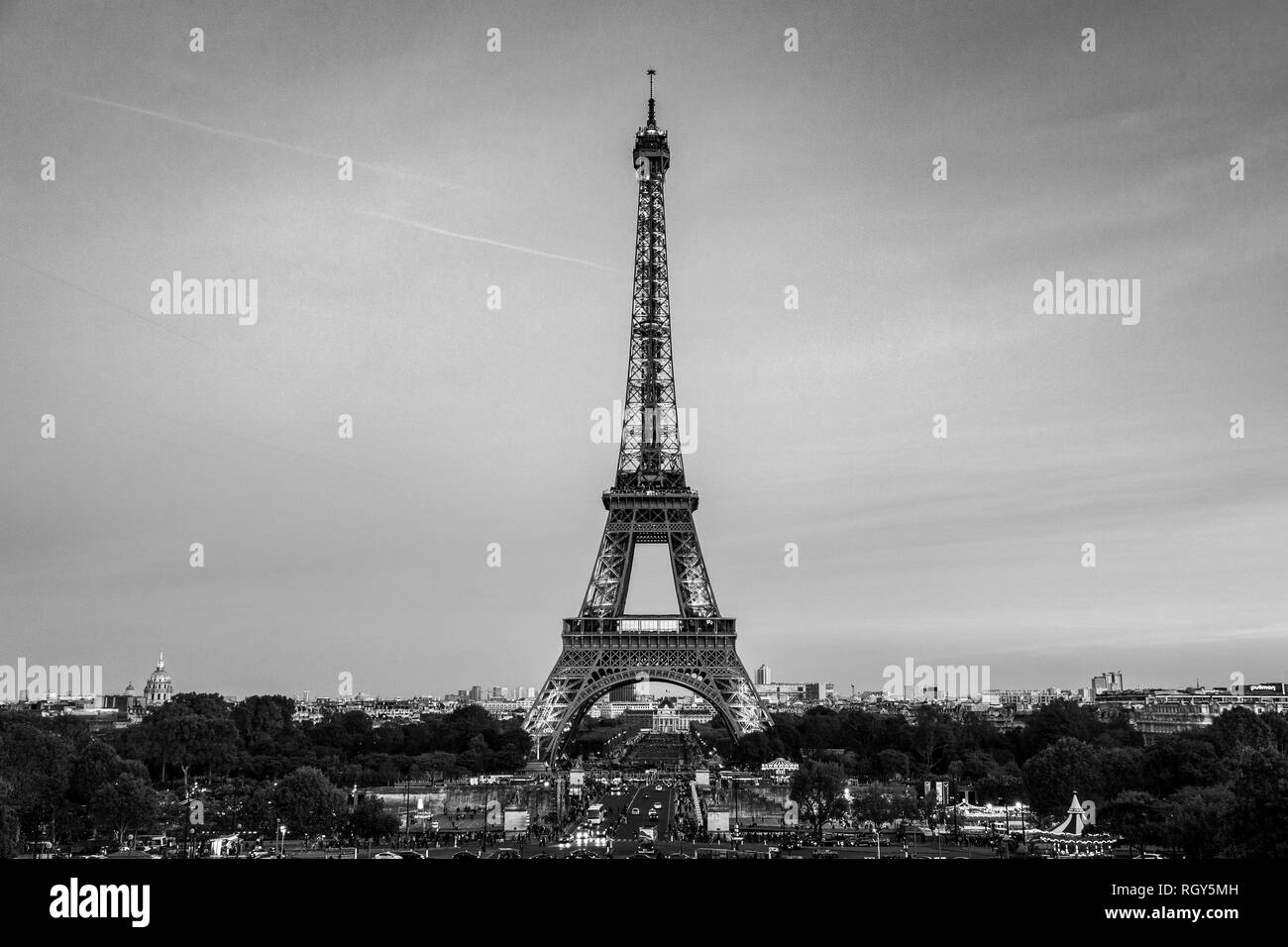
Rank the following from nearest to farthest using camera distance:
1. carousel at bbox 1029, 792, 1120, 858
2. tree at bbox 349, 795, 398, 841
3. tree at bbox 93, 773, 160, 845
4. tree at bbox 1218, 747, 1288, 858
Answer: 1. tree at bbox 1218, 747, 1288, 858
2. carousel at bbox 1029, 792, 1120, 858
3. tree at bbox 349, 795, 398, 841
4. tree at bbox 93, 773, 160, 845

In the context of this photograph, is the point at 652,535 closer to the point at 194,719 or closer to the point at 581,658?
the point at 581,658

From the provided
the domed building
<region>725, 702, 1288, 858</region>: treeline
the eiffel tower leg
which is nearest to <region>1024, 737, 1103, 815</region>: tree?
<region>725, 702, 1288, 858</region>: treeline

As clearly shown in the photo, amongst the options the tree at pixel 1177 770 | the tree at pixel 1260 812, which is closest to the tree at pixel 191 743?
the tree at pixel 1177 770

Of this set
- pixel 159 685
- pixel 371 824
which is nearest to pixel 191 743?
pixel 371 824

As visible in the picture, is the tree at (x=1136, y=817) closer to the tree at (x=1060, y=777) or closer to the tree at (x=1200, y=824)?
the tree at (x=1200, y=824)

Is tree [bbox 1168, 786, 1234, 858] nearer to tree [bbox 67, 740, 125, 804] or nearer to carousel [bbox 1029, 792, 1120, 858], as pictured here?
carousel [bbox 1029, 792, 1120, 858]

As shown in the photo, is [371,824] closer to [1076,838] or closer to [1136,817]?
[1076,838]

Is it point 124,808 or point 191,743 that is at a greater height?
point 124,808
